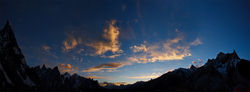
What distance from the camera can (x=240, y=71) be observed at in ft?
616

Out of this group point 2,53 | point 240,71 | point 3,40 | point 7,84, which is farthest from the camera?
point 240,71

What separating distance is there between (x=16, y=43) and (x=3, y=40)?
2138cm

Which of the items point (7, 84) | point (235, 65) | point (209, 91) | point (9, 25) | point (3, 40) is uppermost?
point (9, 25)

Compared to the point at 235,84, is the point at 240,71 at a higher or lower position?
higher

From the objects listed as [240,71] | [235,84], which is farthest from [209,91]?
[240,71]

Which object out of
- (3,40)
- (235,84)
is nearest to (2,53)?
(3,40)

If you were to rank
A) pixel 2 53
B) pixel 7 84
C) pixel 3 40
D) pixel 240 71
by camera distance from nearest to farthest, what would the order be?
pixel 7 84, pixel 2 53, pixel 3 40, pixel 240 71

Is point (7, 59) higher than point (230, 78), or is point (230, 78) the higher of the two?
point (7, 59)

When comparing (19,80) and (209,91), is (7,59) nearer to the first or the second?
(19,80)

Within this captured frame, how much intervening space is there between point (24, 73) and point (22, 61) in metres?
18.1

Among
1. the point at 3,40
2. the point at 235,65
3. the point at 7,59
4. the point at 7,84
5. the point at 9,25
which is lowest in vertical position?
the point at 7,84

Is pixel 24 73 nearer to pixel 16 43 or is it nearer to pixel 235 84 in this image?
pixel 16 43

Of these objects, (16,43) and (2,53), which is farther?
(16,43)

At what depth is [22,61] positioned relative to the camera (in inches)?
7756
